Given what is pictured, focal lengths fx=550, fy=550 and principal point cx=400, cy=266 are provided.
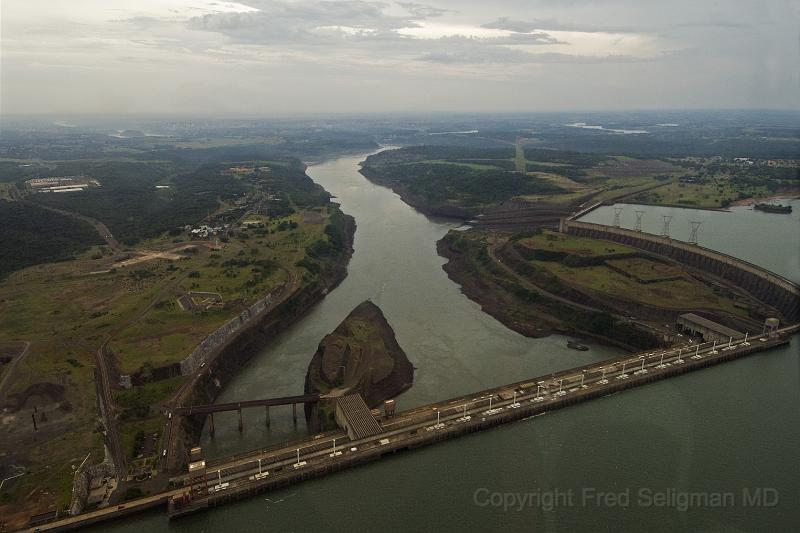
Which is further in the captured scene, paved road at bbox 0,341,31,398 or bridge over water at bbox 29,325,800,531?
paved road at bbox 0,341,31,398

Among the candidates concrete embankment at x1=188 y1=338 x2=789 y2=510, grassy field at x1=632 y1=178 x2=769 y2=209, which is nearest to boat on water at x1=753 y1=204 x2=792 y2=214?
grassy field at x1=632 y1=178 x2=769 y2=209

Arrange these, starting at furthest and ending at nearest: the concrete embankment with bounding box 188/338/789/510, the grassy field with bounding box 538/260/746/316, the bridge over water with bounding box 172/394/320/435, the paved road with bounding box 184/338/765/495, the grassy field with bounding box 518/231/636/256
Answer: the grassy field with bounding box 518/231/636/256 → the grassy field with bounding box 538/260/746/316 → the bridge over water with bounding box 172/394/320/435 → the paved road with bounding box 184/338/765/495 → the concrete embankment with bounding box 188/338/789/510

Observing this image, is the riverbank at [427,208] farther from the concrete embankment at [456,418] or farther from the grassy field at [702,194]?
the concrete embankment at [456,418]

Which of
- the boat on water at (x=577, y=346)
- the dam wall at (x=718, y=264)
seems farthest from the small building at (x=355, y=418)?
the dam wall at (x=718, y=264)

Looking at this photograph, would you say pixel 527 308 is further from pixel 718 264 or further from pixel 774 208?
pixel 774 208

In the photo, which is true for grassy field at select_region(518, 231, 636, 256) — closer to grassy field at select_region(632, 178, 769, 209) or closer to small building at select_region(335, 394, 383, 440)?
small building at select_region(335, 394, 383, 440)

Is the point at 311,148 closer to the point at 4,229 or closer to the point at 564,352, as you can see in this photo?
the point at 4,229

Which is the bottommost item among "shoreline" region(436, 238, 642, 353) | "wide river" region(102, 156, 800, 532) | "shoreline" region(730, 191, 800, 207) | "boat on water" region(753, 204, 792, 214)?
"wide river" region(102, 156, 800, 532)

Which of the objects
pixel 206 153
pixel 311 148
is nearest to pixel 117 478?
pixel 206 153

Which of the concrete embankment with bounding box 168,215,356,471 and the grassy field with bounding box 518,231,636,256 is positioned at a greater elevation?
the grassy field with bounding box 518,231,636,256
